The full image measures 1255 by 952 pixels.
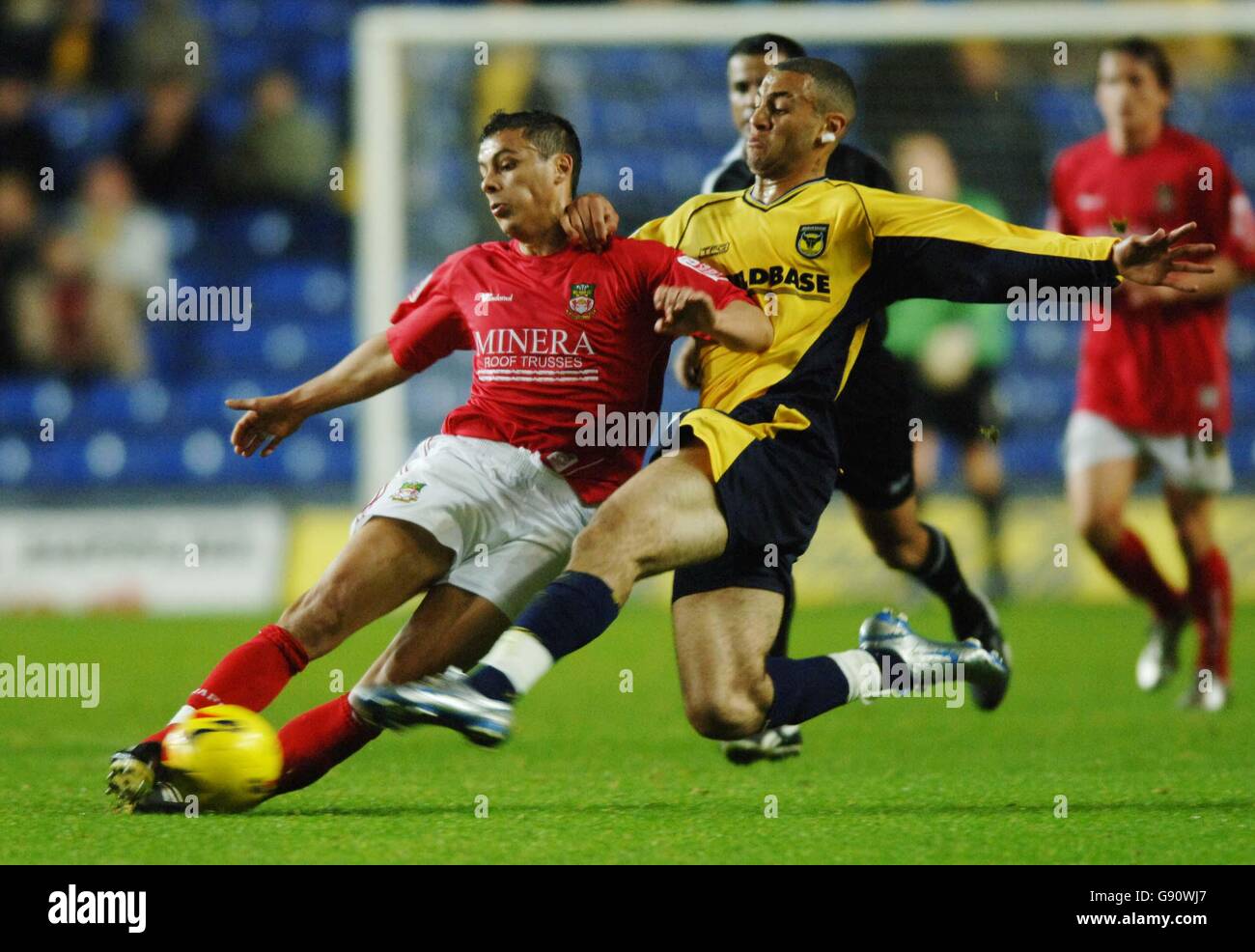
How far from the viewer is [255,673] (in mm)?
4508

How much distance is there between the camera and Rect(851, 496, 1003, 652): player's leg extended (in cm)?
602

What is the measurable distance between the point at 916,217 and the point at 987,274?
0.82 feet

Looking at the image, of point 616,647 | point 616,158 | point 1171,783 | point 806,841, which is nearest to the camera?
point 806,841

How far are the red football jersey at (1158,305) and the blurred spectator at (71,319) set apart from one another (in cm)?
729

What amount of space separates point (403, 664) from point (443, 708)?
32.2 inches

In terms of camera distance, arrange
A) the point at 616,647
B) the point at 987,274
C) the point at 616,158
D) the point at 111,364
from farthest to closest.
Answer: the point at 111,364
the point at 616,158
the point at 616,647
the point at 987,274

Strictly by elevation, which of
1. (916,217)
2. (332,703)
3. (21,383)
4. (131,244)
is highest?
(131,244)

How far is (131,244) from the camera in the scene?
12727 mm

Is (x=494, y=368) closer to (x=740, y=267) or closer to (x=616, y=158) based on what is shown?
(x=740, y=267)

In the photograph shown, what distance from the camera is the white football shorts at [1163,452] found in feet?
23.4

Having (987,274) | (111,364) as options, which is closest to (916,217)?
(987,274)

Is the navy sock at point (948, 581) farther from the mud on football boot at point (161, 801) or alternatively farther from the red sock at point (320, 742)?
the mud on football boot at point (161, 801)

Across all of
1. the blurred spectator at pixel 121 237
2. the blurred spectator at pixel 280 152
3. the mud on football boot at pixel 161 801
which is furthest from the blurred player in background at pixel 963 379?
the mud on football boot at pixel 161 801

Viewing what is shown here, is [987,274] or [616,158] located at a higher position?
[616,158]
